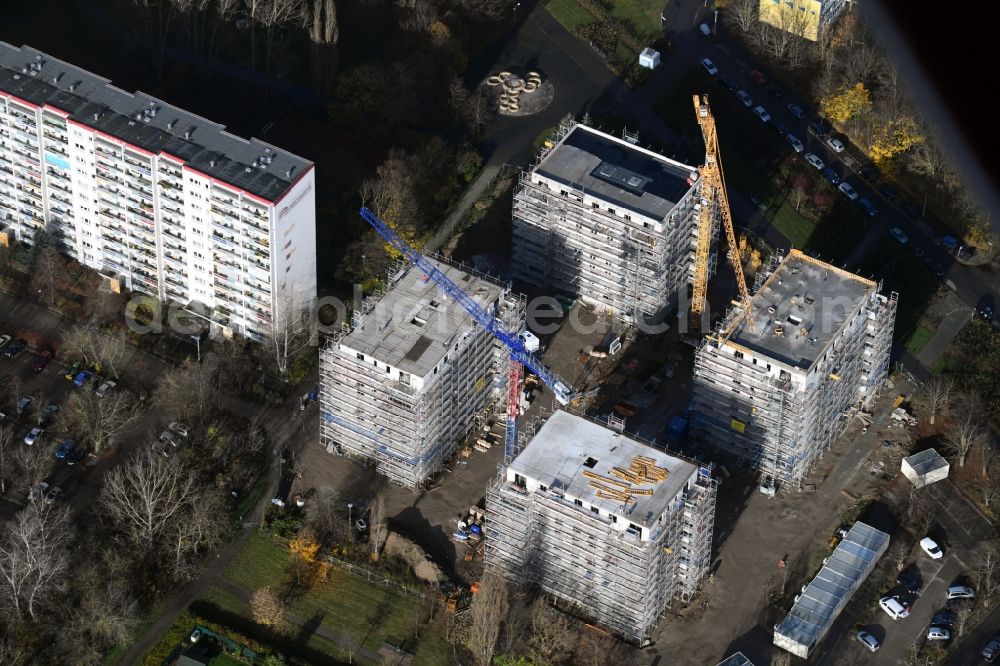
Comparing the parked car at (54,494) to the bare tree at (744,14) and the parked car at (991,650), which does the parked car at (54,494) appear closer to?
the parked car at (991,650)

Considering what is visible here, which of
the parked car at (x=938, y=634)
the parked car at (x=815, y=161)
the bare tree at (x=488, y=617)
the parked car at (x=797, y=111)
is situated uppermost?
the parked car at (x=797, y=111)

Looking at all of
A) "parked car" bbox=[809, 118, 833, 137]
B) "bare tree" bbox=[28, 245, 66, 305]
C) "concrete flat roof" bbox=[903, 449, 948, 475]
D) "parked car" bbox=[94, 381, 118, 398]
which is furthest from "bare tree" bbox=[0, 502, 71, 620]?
"parked car" bbox=[809, 118, 833, 137]

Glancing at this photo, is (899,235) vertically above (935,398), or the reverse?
(899,235)

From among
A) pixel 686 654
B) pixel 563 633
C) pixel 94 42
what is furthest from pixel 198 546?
pixel 94 42

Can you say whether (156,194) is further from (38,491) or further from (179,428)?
(38,491)

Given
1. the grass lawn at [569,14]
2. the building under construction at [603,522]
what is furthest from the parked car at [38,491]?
the grass lawn at [569,14]

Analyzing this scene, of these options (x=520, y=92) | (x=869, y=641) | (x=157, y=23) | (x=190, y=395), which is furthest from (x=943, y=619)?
(x=157, y=23)

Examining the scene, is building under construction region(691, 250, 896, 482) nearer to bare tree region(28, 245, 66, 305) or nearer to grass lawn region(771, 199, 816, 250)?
grass lawn region(771, 199, 816, 250)
